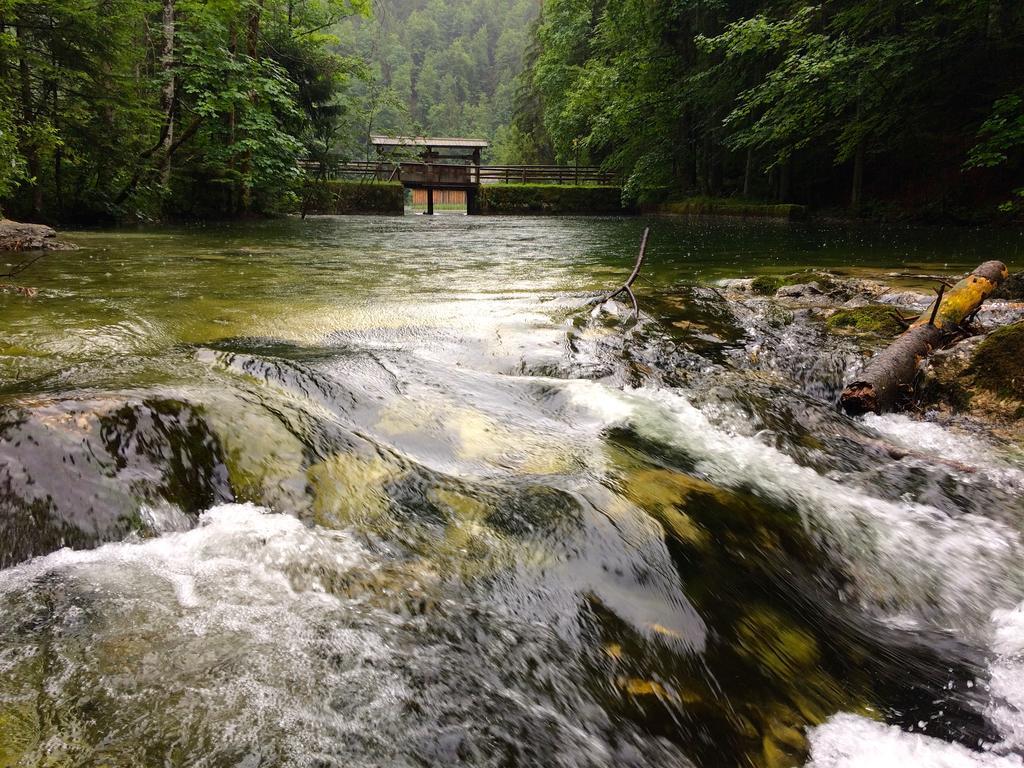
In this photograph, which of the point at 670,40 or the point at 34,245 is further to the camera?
the point at 670,40

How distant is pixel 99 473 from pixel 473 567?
4.38 feet

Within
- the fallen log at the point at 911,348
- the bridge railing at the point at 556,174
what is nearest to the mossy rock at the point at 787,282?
the fallen log at the point at 911,348

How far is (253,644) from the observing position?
5.15ft

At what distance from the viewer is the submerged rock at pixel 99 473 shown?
189cm

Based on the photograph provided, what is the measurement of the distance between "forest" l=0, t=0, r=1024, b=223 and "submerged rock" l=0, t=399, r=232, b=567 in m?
7.83

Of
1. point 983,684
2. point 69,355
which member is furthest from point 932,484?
point 69,355

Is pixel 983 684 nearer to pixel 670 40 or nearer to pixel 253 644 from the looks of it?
pixel 253 644

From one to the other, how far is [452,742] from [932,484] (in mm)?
2763

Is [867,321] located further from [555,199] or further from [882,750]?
[555,199]

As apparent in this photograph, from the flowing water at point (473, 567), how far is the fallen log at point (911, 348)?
16 centimetres

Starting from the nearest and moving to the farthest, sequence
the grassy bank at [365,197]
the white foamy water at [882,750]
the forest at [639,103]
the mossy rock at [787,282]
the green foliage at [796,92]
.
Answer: the white foamy water at [882,750] → the mossy rock at [787,282] → the forest at [639,103] → the green foliage at [796,92] → the grassy bank at [365,197]

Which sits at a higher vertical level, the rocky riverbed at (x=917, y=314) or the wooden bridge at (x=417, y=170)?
the wooden bridge at (x=417, y=170)

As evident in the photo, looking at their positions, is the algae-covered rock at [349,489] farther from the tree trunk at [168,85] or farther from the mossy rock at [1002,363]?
the tree trunk at [168,85]

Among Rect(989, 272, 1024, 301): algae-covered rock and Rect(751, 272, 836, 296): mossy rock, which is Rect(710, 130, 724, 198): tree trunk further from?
Rect(989, 272, 1024, 301): algae-covered rock
